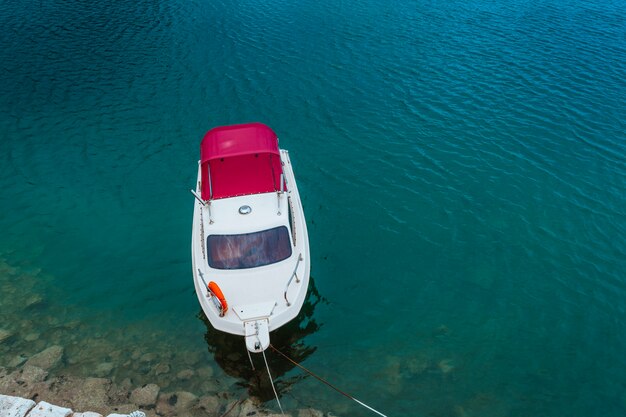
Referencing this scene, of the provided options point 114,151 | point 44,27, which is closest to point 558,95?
point 114,151

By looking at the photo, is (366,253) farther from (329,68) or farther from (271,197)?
(329,68)

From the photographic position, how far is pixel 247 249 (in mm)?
15672

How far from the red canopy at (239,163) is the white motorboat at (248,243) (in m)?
0.04

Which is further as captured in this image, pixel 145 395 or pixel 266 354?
pixel 266 354

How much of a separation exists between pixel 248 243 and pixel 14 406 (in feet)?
25.8

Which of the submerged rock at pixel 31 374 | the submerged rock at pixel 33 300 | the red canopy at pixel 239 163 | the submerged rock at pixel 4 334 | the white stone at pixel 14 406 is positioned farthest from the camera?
the red canopy at pixel 239 163

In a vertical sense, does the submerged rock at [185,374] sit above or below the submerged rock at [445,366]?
below

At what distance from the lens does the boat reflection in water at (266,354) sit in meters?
14.7

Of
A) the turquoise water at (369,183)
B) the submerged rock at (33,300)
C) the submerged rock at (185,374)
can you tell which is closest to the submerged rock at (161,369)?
the submerged rock at (185,374)

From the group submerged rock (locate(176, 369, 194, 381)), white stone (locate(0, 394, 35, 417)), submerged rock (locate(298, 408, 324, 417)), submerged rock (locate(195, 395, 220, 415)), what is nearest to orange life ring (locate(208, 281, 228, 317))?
submerged rock (locate(176, 369, 194, 381))

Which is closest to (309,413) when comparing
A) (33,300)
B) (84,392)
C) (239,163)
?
(84,392)

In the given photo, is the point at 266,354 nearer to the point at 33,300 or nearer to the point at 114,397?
the point at 114,397

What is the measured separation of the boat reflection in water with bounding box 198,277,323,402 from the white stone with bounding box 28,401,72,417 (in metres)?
4.51

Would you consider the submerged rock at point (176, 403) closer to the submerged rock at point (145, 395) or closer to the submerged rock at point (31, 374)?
the submerged rock at point (145, 395)
